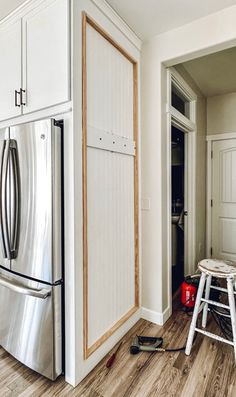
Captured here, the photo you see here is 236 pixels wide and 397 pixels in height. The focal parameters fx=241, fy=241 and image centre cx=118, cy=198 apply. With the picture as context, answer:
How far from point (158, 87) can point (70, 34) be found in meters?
0.98

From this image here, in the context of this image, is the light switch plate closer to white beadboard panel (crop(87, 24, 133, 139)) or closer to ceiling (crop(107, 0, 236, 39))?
white beadboard panel (crop(87, 24, 133, 139))

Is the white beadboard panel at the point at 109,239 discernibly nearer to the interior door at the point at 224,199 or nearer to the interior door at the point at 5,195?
the interior door at the point at 5,195

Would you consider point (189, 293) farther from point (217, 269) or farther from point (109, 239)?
point (109, 239)

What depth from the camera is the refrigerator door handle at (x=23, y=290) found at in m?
1.57

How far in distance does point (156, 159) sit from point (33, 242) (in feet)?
4.29

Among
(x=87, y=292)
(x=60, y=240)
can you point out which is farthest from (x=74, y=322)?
(x=60, y=240)

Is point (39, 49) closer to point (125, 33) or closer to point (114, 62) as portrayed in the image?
point (114, 62)

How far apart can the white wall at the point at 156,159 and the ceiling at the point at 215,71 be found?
64 centimetres

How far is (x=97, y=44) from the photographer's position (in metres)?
1.77

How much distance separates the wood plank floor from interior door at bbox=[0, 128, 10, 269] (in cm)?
77

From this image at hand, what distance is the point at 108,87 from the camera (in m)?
1.90

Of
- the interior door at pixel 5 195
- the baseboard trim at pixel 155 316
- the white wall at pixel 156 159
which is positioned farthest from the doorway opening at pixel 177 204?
the interior door at pixel 5 195

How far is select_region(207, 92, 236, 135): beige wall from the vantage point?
3.66m

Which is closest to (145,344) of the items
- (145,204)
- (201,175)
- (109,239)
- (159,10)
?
(109,239)
